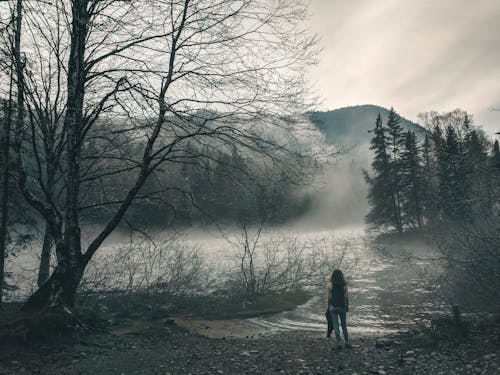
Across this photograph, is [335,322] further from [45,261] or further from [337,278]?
[45,261]

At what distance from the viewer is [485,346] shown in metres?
7.48

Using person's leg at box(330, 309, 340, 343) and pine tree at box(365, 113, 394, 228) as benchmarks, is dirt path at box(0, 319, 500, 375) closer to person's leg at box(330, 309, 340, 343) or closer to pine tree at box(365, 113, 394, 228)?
person's leg at box(330, 309, 340, 343)

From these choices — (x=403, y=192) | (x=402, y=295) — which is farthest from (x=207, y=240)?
(x=402, y=295)

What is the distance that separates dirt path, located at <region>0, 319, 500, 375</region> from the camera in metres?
6.38

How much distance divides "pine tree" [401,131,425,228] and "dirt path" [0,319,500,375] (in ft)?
114

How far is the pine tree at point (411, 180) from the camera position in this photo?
41.0 m

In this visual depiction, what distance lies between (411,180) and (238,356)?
38053mm

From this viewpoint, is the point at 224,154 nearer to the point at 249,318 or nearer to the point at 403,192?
the point at 249,318

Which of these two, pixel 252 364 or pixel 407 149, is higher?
pixel 407 149

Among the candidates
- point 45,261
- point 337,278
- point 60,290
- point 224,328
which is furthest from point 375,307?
point 45,261

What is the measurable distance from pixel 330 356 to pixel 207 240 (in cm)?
3884

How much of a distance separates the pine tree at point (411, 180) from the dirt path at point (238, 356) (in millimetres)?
34765

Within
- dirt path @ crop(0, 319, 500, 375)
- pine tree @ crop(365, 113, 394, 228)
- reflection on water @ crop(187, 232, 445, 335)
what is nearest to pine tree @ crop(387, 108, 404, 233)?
pine tree @ crop(365, 113, 394, 228)

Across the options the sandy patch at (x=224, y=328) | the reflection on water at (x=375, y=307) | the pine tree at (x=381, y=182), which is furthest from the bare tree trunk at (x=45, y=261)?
the pine tree at (x=381, y=182)
